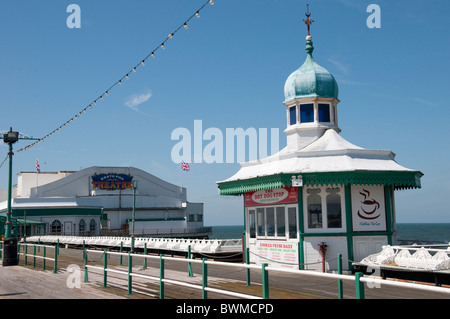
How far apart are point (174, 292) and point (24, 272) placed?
9.27 metres

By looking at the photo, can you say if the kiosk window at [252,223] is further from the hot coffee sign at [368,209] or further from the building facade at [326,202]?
the hot coffee sign at [368,209]

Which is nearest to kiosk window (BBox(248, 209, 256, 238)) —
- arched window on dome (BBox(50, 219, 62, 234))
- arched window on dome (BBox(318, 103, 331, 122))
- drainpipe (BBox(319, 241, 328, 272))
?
drainpipe (BBox(319, 241, 328, 272))

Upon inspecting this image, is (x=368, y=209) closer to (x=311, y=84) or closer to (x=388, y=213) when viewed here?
(x=388, y=213)

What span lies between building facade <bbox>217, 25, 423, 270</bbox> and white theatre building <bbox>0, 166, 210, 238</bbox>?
4758 cm

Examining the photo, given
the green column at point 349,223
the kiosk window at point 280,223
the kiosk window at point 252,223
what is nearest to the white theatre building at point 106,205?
the kiosk window at point 252,223

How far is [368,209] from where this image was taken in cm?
1834

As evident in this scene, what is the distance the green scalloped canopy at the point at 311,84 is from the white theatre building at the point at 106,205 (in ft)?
152

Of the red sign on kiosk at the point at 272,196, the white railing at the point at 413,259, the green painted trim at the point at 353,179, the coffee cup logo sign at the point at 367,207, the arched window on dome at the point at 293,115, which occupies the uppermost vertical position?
the arched window on dome at the point at 293,115

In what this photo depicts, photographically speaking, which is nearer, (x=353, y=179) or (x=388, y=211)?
(x=353, y=179)

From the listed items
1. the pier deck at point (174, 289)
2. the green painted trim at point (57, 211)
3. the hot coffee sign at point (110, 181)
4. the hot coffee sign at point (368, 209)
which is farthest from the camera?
the hot coffee sign at point (110, 181)

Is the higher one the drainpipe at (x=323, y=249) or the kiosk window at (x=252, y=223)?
the kiosk window at (x=252, y=223)

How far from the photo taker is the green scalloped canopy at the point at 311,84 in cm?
2231

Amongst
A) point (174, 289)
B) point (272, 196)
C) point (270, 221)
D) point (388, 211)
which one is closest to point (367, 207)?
point (388, 211)

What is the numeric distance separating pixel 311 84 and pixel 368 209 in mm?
6952
